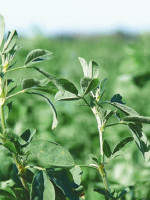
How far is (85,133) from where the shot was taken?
122 inches

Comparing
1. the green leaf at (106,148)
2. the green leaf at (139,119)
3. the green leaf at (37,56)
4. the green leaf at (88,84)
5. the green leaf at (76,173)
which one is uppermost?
the green leaf at (37,56)

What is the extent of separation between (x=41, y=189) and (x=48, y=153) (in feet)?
0.30

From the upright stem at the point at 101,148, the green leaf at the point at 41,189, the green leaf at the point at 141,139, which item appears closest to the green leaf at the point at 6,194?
the green leaf at the point at 41,189

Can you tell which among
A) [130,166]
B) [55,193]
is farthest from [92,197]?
[130,166]

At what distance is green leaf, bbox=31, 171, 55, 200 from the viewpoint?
1051 millimetres

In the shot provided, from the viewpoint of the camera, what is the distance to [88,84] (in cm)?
108

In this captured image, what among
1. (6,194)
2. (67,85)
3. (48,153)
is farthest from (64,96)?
(6,194)

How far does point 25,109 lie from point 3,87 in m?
2.17

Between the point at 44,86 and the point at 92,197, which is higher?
the point at 44,86

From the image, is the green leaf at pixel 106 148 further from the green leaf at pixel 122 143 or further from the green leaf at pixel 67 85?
the green leaf at pixel 67 85

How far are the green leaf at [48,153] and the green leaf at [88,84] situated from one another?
16cm

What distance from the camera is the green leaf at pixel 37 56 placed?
1.10 meters

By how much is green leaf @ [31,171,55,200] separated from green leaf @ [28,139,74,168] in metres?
0.05

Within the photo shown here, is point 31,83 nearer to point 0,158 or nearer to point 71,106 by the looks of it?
point 0,158
